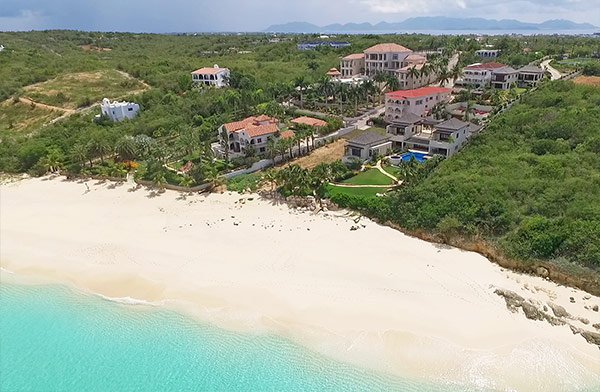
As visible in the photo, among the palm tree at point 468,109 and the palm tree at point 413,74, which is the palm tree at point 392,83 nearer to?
the palm tree at point 413,74

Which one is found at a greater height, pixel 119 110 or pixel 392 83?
pixel 392 83

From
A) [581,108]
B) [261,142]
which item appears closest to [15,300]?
[261,142]

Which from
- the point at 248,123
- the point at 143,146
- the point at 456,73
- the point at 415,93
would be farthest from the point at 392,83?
the point at 143,146

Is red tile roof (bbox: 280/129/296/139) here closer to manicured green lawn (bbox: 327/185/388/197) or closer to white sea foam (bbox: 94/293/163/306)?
manicured green lawn (bbox: 327/185/388/197)

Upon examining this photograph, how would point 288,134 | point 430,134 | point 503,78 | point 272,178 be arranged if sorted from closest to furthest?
point 272,178, point 430,134, point 288,134, point 503,78

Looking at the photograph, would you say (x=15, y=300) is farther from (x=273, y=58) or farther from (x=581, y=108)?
(x=273, y=58)

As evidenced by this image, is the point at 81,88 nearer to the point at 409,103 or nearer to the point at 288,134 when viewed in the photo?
the point at 288,134

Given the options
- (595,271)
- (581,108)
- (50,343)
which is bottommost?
(50,343)
